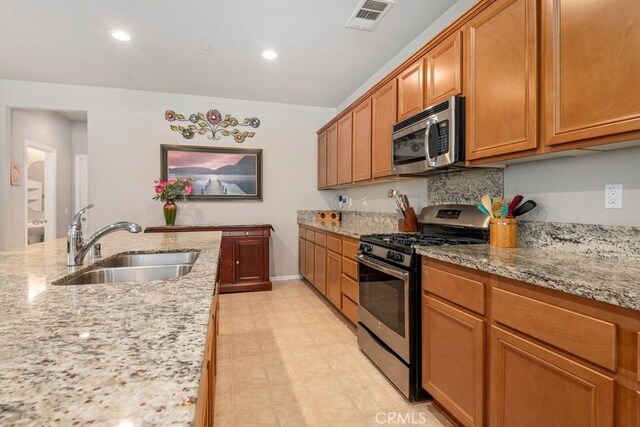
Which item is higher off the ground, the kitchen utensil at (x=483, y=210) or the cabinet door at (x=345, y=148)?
the cabinet door at (x=345, y=148)

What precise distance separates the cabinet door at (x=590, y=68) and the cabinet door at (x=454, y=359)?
3.06 ft

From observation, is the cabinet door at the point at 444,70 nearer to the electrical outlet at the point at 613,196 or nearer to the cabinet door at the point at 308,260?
the electrical outlet at the point at 613,196

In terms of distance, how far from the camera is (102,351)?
60cm

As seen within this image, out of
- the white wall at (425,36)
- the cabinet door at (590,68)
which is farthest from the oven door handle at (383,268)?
the white wall at (425,36)

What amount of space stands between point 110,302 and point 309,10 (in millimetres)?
2511

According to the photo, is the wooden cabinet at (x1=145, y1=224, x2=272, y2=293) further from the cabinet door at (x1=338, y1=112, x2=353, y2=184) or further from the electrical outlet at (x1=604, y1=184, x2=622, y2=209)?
the electrical outlet at (x1=604, y1=184, x2=622, y2=209)

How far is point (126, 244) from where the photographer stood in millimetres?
2072

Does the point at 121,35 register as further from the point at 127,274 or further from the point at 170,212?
the point at 127,274

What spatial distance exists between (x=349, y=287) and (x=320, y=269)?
0.92 metres

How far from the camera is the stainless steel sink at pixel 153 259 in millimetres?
1743

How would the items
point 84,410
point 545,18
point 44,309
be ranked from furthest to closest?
1. point 545,18
2. point 44,309
3. point 84,410

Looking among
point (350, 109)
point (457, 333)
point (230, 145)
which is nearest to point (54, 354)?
point (457, 333)

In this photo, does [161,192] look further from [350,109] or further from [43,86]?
[350,109]

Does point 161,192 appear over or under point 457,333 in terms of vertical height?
over
